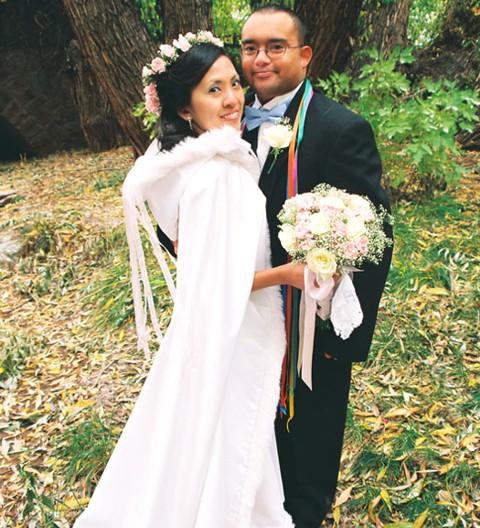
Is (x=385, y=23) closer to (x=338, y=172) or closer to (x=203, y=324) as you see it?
(x=338, y=172)

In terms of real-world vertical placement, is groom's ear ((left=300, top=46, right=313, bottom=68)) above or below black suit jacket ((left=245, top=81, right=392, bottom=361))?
above

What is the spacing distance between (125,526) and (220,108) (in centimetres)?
171

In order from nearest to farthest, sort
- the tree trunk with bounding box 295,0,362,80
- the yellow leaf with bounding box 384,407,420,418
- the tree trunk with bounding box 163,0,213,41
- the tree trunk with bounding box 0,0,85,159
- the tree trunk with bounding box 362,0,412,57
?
1. the yellow leaf with bounding box 384,407,420,418
2. the tree trunk with bounding box 163,0,213,41
3. the tree trunk with bounding box 295,0,362,80
4. the tree trunk with bounding box 362,0,412,57
5. the tree trunk with bounding box 0,0,85,159

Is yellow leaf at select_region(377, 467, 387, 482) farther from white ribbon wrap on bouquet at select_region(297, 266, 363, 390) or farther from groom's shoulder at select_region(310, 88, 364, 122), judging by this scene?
groom's shoulder at select_region(310, 88, 364, 122)

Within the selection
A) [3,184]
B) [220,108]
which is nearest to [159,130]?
[220,108]

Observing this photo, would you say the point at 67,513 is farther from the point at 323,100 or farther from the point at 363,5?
the point at 363,5

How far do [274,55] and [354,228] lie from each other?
82 centimetres

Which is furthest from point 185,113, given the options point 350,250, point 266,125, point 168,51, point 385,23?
point 385,23

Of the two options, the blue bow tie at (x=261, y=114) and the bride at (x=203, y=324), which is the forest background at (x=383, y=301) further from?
the blue bow tie at (x=261, y=114)

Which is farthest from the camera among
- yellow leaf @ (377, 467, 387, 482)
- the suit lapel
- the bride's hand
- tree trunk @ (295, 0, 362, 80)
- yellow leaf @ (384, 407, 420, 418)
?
tree trunk @ (295, 0, 362, 80)

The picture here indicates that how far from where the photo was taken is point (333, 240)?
1525mm

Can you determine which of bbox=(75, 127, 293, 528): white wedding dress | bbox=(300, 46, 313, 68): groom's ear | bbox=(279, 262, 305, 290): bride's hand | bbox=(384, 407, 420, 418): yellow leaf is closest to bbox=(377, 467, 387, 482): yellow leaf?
bbox=(384, 407, 420, 418): yellow leaf

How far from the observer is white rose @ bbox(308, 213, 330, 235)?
4.99 feet

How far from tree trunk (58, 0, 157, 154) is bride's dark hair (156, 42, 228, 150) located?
276 cm
